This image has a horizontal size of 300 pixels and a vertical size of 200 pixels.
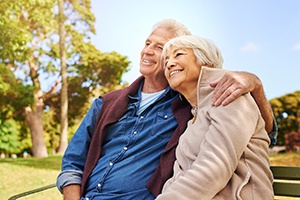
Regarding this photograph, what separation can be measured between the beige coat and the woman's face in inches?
7.8

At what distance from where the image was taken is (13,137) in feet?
15.6

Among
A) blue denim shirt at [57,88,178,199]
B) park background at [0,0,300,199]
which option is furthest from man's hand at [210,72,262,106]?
park background at [0,0,300,199]

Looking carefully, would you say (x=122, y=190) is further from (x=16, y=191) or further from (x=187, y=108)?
(x=16, y=191)

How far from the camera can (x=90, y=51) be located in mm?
5352

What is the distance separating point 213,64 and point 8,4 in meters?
3.97

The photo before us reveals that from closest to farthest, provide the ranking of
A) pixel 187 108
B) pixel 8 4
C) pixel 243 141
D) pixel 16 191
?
pixel 243 141 < pixel 187 108 < pixel 16 191 < pixel 8 4

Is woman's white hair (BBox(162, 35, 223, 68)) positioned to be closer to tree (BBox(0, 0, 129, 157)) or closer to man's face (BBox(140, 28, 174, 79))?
man's face (BBox(140, 28, 174, 79))

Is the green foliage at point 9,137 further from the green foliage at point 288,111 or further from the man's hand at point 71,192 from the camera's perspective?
the green foliage at point 288,111

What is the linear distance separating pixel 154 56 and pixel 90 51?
13.1 feet

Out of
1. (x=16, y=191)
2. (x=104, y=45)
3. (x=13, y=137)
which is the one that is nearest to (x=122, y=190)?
(x=16, y=191)

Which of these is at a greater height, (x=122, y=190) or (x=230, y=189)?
(x=230, y=189)

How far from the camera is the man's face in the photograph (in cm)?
148

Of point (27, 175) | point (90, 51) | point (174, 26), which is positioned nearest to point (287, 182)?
point (174, 26)

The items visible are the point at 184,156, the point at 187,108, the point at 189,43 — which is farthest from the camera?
the point at 187,108
